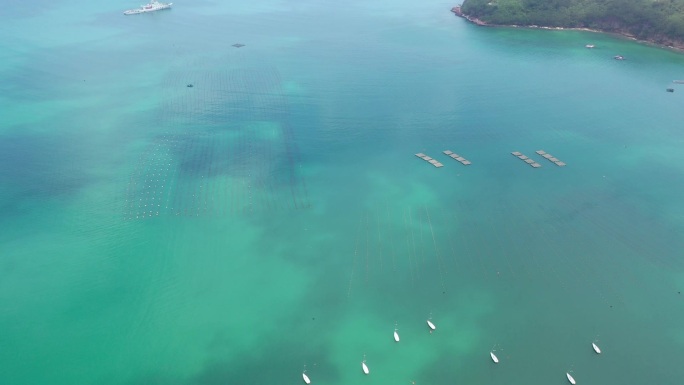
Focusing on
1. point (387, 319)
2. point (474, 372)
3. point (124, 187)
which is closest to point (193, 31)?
point (124, 187)

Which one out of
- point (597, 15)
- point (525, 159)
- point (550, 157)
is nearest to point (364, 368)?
point (525, 159)

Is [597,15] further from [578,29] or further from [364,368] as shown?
[364,368]

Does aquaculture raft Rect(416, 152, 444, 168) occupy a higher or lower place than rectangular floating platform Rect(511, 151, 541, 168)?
lower

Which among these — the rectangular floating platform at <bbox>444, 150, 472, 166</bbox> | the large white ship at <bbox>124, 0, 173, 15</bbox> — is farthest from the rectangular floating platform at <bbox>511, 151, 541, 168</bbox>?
the large white ship at <bbox>124, 0, 173, 15</bbox>

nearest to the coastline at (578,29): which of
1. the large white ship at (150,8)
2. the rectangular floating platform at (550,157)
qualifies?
the rectangular floating platform at (550,157)

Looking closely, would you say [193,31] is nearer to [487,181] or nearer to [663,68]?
[487,181]

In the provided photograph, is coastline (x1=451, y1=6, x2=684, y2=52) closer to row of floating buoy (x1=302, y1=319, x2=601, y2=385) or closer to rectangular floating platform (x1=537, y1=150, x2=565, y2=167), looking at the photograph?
rectangular floating platform (x1=537, y1=150, x2=565, y2=167)

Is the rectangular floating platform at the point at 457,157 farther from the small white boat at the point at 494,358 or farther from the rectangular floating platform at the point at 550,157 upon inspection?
the small white boat at the point at 494,358
